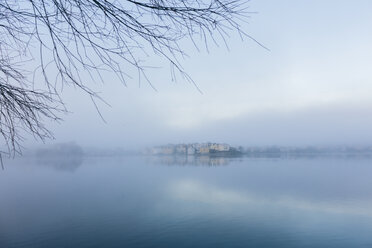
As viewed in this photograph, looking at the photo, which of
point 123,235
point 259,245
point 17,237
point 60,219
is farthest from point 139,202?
point 259,245

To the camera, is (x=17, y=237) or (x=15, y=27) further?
(x=17, y=237)

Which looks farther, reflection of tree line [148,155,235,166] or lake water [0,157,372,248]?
reflection of tree line [148,155,235,166]

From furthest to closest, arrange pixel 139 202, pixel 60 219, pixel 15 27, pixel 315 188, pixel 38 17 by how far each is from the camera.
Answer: pixel 315 188 < pixel 139 202 < pixel 60 219 < pixel 15 27 < pixel 38 17

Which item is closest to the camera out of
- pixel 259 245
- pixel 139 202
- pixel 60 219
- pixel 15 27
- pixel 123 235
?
pixel 15 27

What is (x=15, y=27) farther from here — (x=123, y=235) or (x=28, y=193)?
(x=28, y=193)

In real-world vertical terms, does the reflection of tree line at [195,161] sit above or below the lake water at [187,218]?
above

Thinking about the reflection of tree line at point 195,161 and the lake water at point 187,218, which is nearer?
the lake water at point 187,218

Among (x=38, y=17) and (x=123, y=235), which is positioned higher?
(x=38, y=17)

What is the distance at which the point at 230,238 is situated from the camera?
1146 cm

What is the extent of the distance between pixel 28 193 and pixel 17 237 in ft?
→ 40.3

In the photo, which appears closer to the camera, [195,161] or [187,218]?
[187,218]

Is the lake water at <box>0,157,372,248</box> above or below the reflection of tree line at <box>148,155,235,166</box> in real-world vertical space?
below

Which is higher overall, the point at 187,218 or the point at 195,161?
the point at 195,161

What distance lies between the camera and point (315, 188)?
79.7ft
